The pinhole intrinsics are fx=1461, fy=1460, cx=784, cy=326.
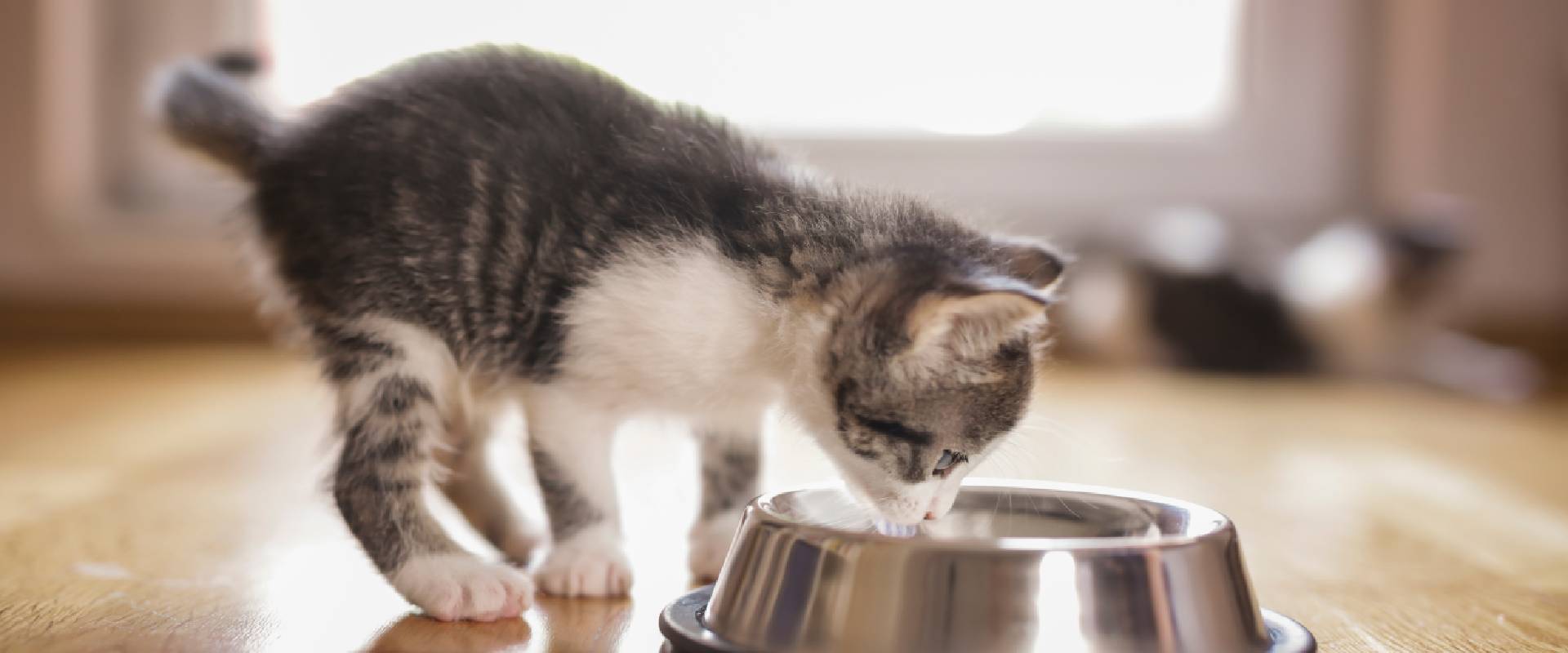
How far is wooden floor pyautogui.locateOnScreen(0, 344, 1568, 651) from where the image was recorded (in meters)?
1.27

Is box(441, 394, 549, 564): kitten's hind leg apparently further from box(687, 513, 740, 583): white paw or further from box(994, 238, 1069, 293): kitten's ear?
box(994, 238, 1069, 293): kitten's ear

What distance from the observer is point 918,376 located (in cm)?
129

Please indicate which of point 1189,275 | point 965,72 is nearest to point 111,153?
point 965,72

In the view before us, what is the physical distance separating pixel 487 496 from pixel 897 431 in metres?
0.57

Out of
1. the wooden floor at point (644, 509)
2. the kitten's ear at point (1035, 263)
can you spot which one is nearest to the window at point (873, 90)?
the wooden floor at point (644, 509)

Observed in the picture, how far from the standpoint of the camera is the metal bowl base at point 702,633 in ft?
3.55

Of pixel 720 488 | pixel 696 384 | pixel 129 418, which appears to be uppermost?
pixel 696 384

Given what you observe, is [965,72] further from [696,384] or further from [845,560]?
[845,560]

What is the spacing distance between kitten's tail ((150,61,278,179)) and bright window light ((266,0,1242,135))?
8.69ft

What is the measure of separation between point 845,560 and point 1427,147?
3.48 meters

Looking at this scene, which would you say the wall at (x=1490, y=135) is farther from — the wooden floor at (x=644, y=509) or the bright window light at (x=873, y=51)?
the wooden floor at (x=644, y=509)

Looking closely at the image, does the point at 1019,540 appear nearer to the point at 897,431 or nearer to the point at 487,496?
the point at 897,431

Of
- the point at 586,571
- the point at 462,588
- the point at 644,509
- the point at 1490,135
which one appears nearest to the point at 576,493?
the point at 586,571

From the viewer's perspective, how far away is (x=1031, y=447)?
2430 millimetres
